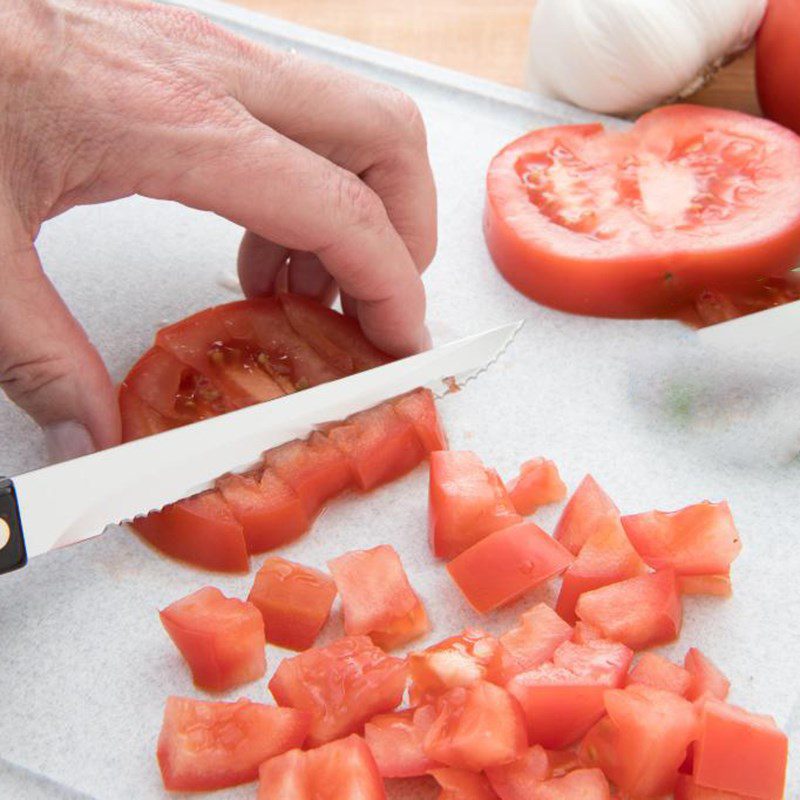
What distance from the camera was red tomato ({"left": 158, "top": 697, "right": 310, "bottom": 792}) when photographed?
1.23 meters

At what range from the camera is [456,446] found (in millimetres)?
1626

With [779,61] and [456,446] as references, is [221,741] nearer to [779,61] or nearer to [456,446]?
[456,446]

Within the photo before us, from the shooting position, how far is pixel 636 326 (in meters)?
1.81

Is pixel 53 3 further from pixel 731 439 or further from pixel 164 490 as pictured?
pixel 731 439

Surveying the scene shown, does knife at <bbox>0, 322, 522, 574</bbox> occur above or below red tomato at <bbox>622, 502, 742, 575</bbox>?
above

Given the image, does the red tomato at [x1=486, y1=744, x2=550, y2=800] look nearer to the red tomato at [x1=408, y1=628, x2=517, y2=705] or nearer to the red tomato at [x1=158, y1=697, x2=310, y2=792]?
the red tomato at [x1=408, y1=628, x2=517, y2=705]

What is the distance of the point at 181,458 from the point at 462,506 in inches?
13.4

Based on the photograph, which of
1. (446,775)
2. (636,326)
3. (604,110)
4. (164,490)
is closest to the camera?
(446,775)

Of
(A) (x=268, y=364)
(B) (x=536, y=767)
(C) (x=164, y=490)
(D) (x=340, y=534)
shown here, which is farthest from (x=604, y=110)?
(B) (x=536, y=767)

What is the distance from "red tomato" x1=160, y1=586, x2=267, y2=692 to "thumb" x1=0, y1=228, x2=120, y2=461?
8.9 inches

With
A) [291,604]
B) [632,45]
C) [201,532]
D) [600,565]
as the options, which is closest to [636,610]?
[600,565]

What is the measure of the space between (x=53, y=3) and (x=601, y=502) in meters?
0.89

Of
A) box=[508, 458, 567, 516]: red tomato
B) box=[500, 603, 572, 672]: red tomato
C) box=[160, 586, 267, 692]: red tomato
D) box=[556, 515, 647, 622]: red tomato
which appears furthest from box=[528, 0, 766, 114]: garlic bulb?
box=[160, 586, 267, 692]: red tomato

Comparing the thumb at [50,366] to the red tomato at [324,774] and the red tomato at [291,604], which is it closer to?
the red tomato at [291,604]
